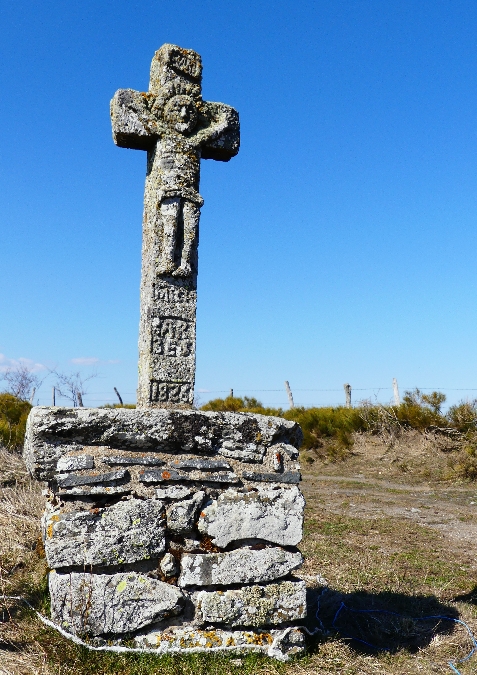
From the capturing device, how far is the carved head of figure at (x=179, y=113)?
424 cm

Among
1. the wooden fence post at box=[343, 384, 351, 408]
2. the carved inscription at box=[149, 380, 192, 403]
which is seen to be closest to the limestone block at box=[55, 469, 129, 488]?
the carved inscription at box=[149, 380, 192, 403]

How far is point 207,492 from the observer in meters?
3.35

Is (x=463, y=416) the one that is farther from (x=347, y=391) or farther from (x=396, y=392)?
(x=347, y=391)

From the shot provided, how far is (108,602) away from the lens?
3.07 meters

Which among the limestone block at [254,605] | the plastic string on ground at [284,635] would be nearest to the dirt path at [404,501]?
the plastic string on ground at [284,635]

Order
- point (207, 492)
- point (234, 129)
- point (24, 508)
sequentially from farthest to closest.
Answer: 1. point (24, 508)
2. point (234, 129)
3. point (207, 492)

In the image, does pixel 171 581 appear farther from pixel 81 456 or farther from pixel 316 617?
pixel 316 617

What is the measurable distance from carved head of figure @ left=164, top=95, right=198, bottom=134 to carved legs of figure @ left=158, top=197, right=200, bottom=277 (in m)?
0.53

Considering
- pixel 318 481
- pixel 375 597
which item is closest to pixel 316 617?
pixel 375 597

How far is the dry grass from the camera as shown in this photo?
3.01 meters

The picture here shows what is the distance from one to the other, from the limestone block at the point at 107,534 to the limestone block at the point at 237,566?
0.67 ft

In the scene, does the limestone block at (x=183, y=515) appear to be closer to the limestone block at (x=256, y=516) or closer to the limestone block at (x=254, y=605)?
the limestone block at (x=256, y=516)

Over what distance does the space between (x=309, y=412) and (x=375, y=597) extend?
1092 centimetres

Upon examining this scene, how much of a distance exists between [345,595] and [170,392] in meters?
2.15
